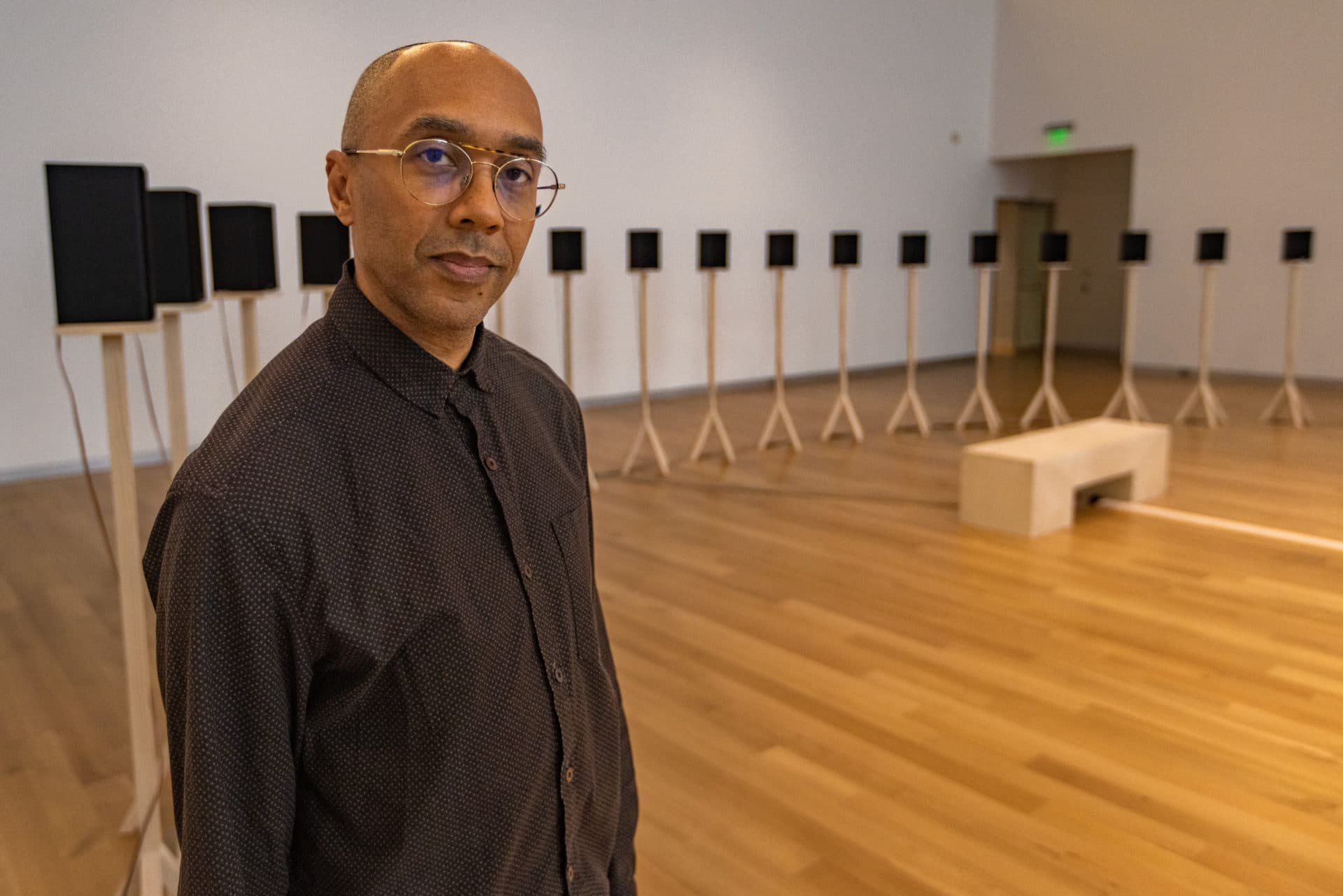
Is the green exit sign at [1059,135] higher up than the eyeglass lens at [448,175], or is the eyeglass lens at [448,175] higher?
the green exit sign at [1059,135]

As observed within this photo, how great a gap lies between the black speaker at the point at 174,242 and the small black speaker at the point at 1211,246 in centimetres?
698

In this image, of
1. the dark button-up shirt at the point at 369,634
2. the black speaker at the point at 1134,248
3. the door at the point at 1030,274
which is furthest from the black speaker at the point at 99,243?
the door at the point at 1030,274

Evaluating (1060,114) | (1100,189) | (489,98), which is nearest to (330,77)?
(489,98)

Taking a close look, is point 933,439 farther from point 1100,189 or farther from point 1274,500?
point 1100,189

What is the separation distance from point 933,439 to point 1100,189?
21.7ft

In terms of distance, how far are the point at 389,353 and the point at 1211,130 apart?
33.8ft

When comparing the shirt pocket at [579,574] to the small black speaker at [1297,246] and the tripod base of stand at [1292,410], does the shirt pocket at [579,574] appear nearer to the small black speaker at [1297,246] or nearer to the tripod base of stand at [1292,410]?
the tripod base of stand at [1292,410]

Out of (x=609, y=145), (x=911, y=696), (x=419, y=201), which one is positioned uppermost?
(x=609, y=145)

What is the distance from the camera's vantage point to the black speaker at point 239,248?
3.32 m

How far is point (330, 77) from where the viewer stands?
671 centimetres

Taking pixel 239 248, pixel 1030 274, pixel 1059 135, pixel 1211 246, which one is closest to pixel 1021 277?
pixel 1030 274

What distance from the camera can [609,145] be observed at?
8.03 m

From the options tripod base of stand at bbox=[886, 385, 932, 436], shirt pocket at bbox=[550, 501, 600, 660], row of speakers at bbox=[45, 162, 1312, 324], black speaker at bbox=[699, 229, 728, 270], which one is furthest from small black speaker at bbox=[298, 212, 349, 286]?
tripod base of stand at bbox=[886, 385, 932, 436]

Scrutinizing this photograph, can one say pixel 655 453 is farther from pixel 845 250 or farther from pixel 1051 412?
pixel 1051 412
